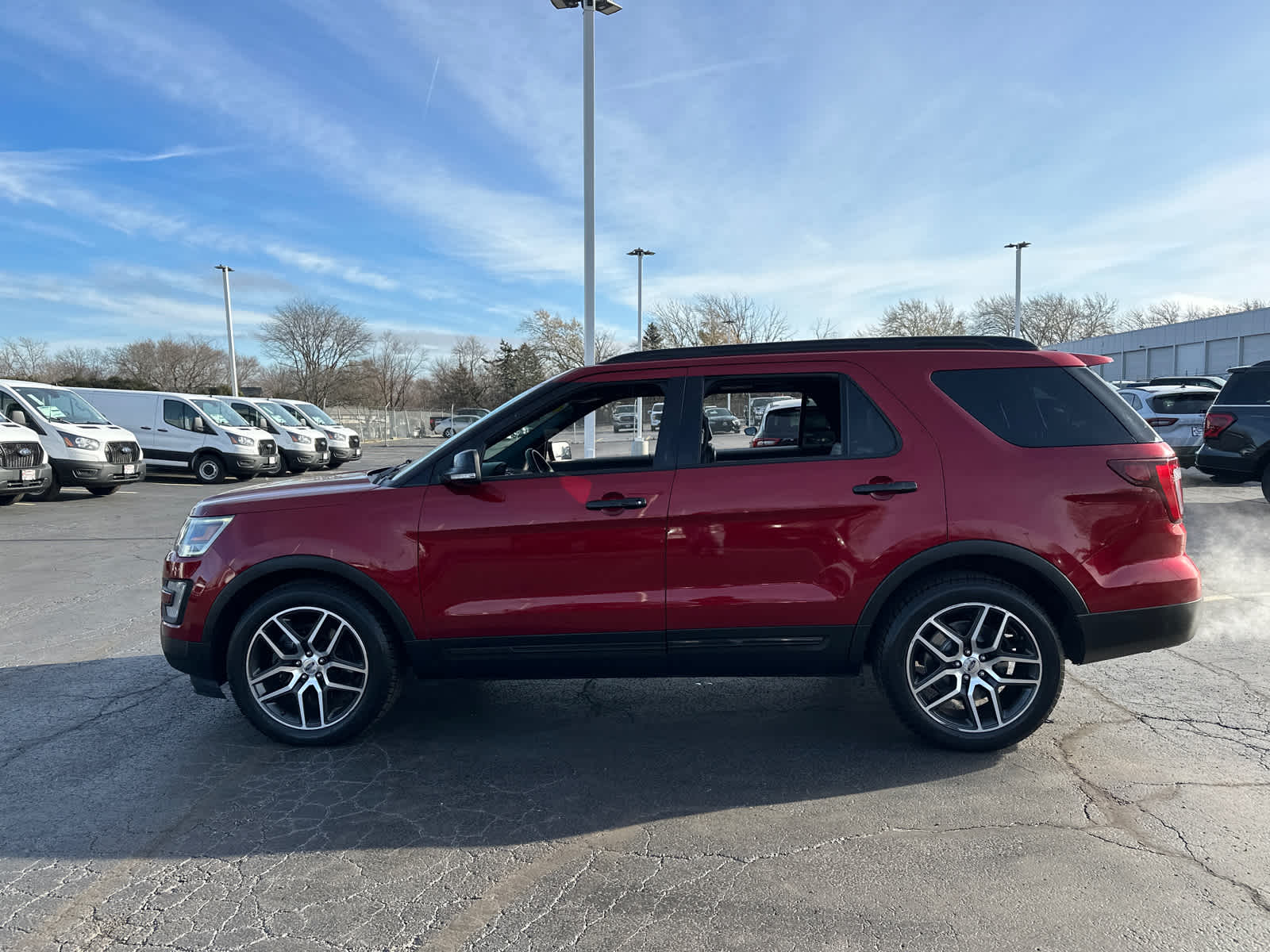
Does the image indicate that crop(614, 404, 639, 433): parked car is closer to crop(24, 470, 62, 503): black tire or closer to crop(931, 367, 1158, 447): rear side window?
crop(24, 470, 62, 503): black tire

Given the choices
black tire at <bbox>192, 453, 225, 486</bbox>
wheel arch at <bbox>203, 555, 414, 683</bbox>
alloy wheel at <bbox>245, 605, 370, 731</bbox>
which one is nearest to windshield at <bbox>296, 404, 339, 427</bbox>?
black tire at <bbox>192, 453, 225, 486</bbox>

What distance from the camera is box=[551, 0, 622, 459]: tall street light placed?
16562 mm

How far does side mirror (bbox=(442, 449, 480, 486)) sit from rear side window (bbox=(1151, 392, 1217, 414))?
1516 cm

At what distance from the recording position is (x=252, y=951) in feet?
8.21

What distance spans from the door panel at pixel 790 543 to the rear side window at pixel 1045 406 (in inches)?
15.0

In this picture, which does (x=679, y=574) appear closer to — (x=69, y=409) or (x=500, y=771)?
(x=500, y=771)

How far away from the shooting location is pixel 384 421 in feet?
179

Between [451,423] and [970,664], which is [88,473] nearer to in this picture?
[970,664]

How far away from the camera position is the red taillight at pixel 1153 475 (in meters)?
3.75

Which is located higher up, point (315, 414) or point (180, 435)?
point (315, 414)

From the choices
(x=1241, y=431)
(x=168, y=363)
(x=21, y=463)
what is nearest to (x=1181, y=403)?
(x=1241, y=431)

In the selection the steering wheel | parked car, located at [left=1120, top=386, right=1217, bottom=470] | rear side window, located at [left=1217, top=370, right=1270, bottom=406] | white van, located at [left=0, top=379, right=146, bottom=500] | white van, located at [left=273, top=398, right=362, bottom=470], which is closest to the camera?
the steering wheel

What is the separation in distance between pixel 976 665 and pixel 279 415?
74.4 feet

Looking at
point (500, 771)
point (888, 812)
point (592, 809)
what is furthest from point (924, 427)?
point (500, 771)
